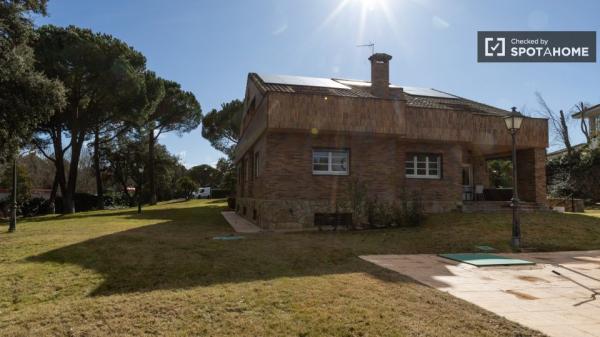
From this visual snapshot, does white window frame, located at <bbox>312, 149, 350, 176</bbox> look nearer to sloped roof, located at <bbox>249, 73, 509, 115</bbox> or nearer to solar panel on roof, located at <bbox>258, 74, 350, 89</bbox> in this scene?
sloped roof, located at <bbox>249, 73, 509, 115</bbox>

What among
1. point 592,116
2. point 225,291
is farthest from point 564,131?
point 225,291

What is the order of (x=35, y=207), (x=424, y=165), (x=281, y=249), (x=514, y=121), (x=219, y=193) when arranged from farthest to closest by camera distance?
(x=219, y=193), (x=35, y=207), (x=424, y=165), (x=514, y=121), (x=281, y=249)

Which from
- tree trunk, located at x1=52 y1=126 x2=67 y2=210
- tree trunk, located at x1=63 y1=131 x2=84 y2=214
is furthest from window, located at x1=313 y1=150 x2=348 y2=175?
tree trunk, located at x1=52 y1=126 x2=67 y2=210

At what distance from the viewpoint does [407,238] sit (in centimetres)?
1204

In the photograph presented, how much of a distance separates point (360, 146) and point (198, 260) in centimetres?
918

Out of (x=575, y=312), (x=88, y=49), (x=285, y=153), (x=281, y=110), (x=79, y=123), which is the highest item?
(x=88, y=49)


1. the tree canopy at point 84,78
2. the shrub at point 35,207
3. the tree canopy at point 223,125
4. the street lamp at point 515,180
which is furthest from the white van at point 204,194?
the street lamp at point 515,180

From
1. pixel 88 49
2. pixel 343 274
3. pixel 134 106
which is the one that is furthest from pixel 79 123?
pixel 343 274

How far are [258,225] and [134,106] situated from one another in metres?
17.7

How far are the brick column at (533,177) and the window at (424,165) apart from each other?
17.2 ft

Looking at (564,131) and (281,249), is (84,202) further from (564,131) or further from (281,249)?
(564,131)

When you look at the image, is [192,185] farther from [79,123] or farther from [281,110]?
[281,110]

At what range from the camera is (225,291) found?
6.05 metres

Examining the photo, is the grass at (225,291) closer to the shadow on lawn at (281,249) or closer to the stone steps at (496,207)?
the shadow on lawn at (281,249)
